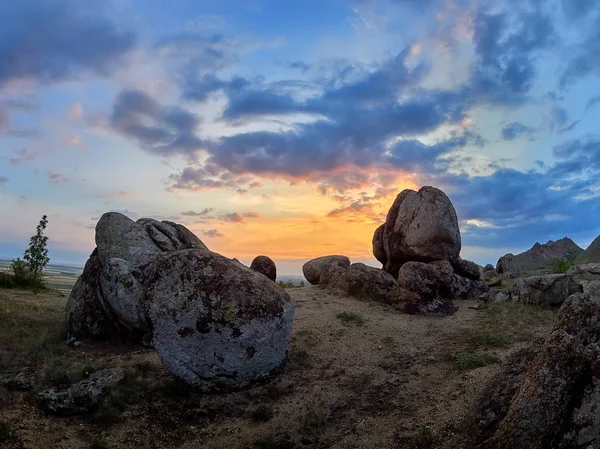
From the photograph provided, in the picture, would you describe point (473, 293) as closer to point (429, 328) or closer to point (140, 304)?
point (429, 328)

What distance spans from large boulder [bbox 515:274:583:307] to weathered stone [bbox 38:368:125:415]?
18916 millimetres

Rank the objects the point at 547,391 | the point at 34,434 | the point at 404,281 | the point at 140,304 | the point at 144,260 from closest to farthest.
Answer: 1. the point at 547,391
2. the point at 34,434
3. the point at 140,304
4. the point at 144,260
5. the point at 404,281

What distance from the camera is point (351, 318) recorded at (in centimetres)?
2064

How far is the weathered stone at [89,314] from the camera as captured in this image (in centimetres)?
1798

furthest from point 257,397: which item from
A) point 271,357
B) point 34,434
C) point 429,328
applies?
point 429,328

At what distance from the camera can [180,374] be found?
44.5ft

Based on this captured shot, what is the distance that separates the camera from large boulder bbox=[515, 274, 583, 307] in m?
22.7

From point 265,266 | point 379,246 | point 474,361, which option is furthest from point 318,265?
point 474,361

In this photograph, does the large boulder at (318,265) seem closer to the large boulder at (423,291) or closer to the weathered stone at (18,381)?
Answer: the large boulder at (423,291)

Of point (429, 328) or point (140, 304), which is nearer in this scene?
point (140, 304)

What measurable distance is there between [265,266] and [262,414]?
18.9m

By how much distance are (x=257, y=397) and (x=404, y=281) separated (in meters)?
12.6

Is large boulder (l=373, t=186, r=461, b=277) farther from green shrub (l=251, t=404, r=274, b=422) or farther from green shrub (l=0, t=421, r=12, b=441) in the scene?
green shrub (l=0, t=421, r=12, b=441)

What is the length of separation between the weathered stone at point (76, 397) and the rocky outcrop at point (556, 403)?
31.4 ft
